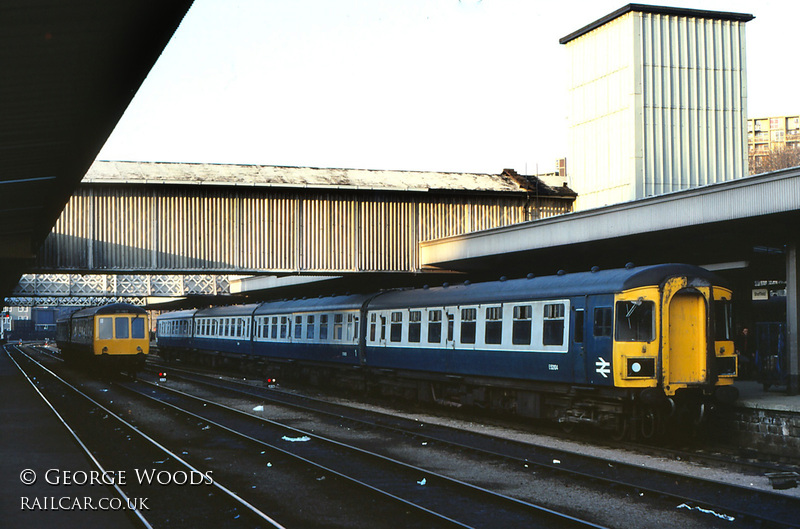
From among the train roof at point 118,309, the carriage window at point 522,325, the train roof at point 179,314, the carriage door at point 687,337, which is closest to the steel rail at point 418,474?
the carriage window at point 522,325

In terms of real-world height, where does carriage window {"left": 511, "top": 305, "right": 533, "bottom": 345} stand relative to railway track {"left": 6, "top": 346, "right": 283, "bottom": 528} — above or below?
above

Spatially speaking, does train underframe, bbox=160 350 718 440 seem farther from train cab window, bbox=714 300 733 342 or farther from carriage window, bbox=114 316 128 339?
carriage window, bbox=114 316 128 339

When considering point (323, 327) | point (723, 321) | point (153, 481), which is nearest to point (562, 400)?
point (723, 321)

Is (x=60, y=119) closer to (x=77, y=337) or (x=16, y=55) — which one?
(x=16, y=55)

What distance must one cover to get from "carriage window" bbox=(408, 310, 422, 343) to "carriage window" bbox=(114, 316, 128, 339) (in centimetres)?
1652

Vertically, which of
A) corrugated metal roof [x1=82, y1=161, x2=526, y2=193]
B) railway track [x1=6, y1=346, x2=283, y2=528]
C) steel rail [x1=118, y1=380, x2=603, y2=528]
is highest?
corrugated metal roof [x1=82, y1=161, x2=526, y2=193]

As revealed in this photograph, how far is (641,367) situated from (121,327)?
Result: 2520cm

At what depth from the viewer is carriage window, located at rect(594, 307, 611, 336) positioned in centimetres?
1536

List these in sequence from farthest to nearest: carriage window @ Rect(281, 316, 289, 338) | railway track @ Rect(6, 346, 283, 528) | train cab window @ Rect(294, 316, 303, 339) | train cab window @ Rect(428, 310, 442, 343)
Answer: carriage window @ Rect(281, 316, 289, 338) → train cab window @ Rect(294, 316, 303, 339) → train cab window @ Rect(428, 310, 442, 343) → railway track @ Rect(6, 346, 283, 528)

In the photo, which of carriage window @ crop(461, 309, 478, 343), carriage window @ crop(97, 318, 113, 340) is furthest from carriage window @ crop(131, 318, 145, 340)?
carriage window @ crop(461, 309, 478, 343)

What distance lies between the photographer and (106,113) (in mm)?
7938

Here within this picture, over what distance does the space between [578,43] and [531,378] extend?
1636 centimetres

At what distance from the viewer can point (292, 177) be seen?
2691 cm

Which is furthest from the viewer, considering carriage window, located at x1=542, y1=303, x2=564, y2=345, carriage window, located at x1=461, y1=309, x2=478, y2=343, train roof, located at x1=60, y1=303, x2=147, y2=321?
train roof, located at x1=60, y1=303, x2=147, y2=321
